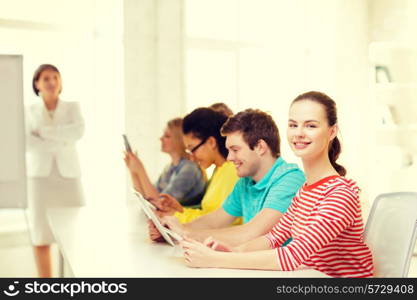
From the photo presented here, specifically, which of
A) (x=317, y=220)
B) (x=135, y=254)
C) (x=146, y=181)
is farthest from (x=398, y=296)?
(x=146, y=181)

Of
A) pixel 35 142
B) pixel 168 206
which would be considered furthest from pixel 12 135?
pixel 168 206

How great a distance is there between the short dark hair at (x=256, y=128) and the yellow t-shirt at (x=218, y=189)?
290 mm

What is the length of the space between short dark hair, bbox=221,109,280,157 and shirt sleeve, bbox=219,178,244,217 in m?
0.17

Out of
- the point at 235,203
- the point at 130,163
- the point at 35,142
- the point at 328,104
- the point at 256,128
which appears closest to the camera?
the point at 328,104

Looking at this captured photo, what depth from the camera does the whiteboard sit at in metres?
2.25

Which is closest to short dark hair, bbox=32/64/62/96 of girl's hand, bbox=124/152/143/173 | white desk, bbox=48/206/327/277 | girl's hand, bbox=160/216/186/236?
girl's hand, bbox=124/152/143/173

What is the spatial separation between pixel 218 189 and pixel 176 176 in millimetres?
569

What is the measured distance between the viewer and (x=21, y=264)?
2426 mm

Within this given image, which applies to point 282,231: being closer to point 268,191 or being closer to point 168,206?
point 268,191

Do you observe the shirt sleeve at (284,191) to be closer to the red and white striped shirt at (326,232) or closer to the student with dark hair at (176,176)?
the red and white striped shirt at (326,232)

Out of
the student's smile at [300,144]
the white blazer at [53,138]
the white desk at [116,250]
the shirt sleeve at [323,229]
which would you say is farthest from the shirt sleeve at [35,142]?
the shirt sleeve at [323,229]

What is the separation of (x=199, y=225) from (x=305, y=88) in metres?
0.98

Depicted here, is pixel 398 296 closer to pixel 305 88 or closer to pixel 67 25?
pixel 305 88

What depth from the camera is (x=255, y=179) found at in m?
1.55
